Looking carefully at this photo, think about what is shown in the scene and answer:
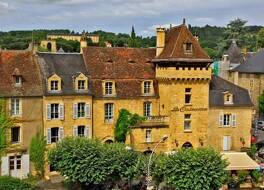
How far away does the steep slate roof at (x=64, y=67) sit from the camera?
5266cm

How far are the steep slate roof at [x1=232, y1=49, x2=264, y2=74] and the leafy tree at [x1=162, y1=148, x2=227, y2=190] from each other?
44.0 m

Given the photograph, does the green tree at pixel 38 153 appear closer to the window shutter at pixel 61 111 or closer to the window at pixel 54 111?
the window at pixel 54 111

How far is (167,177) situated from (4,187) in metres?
14.0

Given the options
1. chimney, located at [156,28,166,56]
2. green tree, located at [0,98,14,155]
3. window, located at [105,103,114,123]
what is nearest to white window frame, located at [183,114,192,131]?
chimney, located at [156,28,166,56]

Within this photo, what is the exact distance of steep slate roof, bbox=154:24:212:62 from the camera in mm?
55219

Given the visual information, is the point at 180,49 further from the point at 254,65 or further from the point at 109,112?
Result: the point at 254,65

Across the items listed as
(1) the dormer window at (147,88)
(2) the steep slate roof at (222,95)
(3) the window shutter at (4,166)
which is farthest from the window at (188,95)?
(3) the window shutter at (4,166)

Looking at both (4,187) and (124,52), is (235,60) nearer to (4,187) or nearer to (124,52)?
(124,52)

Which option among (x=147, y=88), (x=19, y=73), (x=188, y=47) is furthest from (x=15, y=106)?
(x=188, y=47)

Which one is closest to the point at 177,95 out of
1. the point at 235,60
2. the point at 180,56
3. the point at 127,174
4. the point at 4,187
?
the point at 180,56

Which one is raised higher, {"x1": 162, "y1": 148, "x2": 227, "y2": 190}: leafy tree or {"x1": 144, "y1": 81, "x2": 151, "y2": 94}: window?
{"x1": 144, "y1": 81, "x2": 151, "y2": 94}: window

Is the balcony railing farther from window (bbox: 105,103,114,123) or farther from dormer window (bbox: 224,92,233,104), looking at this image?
dormer window (bbox: 224,92,233,104)

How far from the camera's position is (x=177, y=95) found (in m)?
55.3

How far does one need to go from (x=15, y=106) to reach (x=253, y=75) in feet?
158
